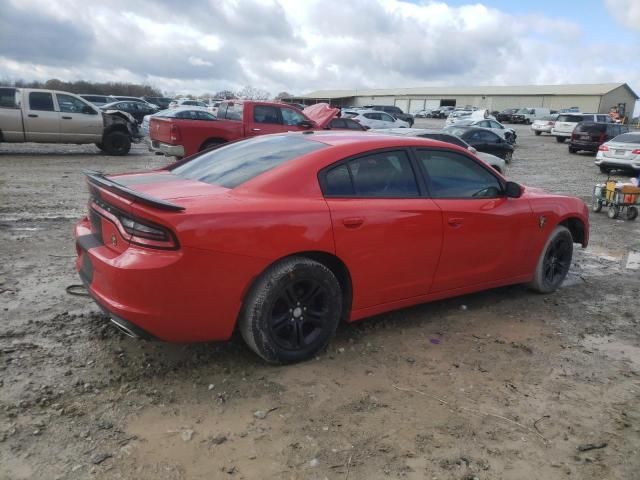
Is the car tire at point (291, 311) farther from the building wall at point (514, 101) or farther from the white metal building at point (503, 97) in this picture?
the building wall at point (514, 101)

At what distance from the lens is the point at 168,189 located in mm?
3436

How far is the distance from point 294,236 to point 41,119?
13.2m

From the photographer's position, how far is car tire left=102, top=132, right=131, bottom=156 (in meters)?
15.1

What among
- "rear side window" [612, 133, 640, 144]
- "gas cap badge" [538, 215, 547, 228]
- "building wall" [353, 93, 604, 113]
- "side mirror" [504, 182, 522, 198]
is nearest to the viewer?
"side mirror" [504, 182, 522, 198]

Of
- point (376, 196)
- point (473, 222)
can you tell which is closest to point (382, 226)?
point (376, 196)

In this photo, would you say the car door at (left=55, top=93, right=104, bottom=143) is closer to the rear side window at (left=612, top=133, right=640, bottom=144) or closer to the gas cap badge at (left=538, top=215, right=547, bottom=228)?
the gas cap badge at (left=538, top=215, right=547, bottom=228)

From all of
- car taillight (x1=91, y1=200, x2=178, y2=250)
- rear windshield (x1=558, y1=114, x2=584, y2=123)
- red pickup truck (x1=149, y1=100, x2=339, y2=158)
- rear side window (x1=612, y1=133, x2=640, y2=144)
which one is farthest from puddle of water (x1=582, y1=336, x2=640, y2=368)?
rear windshield (x1=558, y1=114, x2=584, y2=123)

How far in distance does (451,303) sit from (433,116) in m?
64.1

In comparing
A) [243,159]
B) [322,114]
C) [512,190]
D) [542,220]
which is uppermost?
[322,114]

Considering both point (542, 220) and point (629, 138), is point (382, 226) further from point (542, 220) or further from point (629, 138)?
point (629, 138)

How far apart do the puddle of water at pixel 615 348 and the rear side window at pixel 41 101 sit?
46.8 feet

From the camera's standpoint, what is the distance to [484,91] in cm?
7662

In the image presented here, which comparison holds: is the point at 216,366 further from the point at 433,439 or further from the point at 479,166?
the point at 479,166

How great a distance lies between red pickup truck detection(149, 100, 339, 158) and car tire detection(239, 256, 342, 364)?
918 centimetres
